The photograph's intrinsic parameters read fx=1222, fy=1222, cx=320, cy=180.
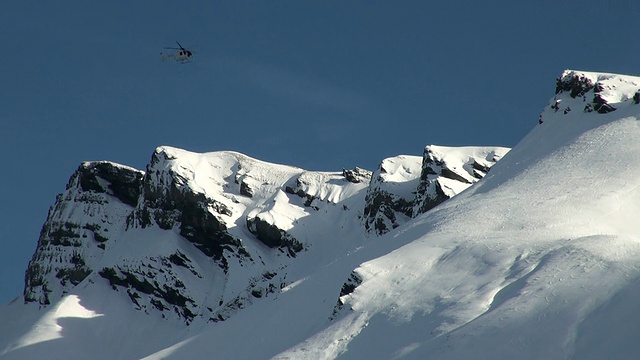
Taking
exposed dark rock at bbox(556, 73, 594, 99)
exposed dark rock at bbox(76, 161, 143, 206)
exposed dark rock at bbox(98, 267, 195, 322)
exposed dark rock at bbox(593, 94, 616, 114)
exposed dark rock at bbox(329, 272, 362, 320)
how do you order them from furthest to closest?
exposed dark rock at bbox(76, 161, 143, 206) → exposed dark rock at bbox(98, 267, 195, 322) → exposed dark rock at bbox(556, 73, 594, 99) → exposed dark rock at bbox(593, 94, 616, 114) → exposed dark rock at bbox(329, 272, 362, 320)

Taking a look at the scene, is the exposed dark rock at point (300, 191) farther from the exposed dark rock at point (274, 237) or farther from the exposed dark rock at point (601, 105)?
the exposed dark rock at point (601, 105)

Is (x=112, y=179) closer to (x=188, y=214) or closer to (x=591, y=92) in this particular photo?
(x=188, y=214)

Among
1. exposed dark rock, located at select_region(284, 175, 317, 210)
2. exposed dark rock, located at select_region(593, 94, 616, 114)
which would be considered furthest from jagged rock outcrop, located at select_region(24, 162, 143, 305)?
exposed dark rock, located at select_region(593, 94, 616, 114)

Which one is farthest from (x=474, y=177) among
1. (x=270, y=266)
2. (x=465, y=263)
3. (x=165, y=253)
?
(x=465, y=263)

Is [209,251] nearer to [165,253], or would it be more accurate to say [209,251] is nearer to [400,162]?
[165,253]

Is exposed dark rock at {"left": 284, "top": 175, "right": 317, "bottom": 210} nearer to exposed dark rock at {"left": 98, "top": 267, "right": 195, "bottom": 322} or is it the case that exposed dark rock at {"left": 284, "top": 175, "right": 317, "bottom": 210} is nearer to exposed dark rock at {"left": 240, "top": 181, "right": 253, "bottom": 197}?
exposed dark rock at {"left": 240, "top": 181, "right": 253, "bottom": 197}

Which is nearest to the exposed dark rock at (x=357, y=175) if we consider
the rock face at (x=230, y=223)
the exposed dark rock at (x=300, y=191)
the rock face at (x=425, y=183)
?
the rock face at (x=230, y=223)
